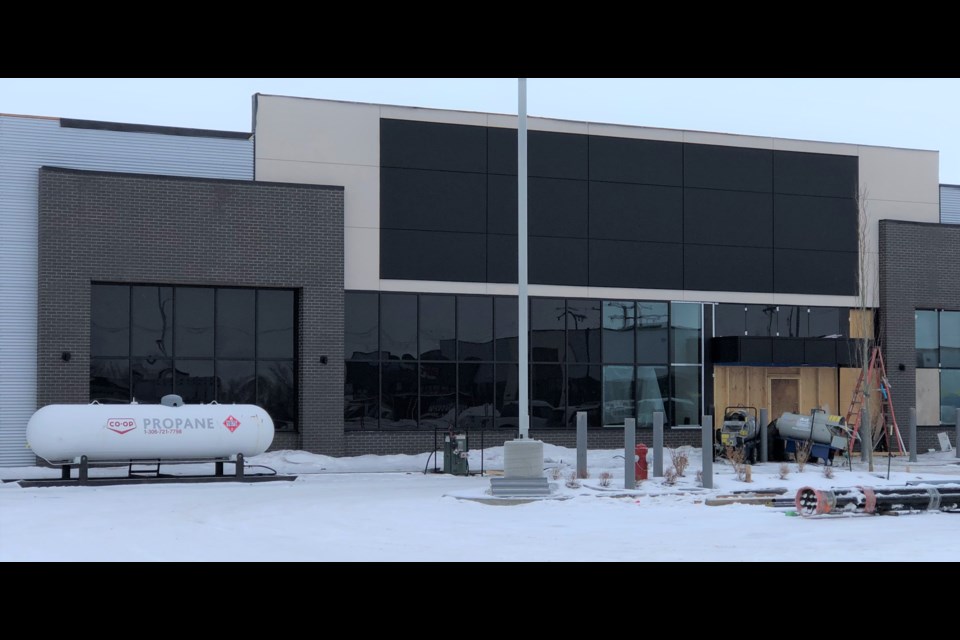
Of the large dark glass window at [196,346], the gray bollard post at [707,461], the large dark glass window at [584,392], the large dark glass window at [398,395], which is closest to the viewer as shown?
the gray bollard post at [707,461]

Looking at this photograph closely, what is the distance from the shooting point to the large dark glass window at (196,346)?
29.6 meters

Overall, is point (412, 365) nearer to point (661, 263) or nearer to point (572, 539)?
point (661, 263)

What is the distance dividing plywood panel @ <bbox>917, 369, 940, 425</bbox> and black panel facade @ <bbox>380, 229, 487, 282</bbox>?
50.0 feet

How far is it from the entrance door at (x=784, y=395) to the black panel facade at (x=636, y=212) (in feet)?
18.2

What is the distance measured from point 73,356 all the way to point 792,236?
2181 cm

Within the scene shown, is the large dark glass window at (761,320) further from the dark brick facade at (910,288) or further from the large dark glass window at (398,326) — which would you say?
the large dark glass window at (398,326)

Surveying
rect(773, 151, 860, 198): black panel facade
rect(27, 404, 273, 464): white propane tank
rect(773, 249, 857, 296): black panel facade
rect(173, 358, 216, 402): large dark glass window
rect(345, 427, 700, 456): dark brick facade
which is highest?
rect(773, 151, 860, 198): black panel facade

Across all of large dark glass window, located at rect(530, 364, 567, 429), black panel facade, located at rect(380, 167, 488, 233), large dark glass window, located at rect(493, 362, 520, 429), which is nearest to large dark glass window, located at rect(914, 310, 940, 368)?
large dark glass window, located at rect(530, 364, 567, 429)

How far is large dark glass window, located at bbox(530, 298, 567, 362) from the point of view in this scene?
33375 millimetres

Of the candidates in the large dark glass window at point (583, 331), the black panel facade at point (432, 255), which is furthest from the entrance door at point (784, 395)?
the black panel facade at point (432, 255)

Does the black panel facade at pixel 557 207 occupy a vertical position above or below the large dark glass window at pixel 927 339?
above

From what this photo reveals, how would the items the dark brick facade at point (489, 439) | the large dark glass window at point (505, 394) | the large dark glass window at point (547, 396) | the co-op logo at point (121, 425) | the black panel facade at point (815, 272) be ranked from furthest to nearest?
the black panel facade at point (815, 272) < the large dark glass window at point (547, 396) < the large dark glass window at point (505, 394) < the dark brick facade at point (489, 439) < the co-op logo at point (121, 425)

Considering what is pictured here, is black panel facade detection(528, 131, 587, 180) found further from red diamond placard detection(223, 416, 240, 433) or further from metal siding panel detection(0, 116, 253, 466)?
red diamond placard detection(223, 416, 240, 433)

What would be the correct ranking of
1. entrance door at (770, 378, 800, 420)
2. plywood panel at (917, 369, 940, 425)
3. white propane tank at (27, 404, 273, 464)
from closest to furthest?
white propane tank at (27, 404, 273, 464) → entrance door at (770, 378, 800, 420) → plywood panel at (917, 369, 940, 425)
